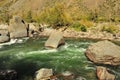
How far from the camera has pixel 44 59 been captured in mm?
47656

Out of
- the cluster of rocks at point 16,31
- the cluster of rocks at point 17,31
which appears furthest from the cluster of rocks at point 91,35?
the cluster of rocks at point 16,31

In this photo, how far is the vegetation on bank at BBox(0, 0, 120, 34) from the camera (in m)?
75.3

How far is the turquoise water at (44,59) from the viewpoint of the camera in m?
41.5

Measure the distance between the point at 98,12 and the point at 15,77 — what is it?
5195cm

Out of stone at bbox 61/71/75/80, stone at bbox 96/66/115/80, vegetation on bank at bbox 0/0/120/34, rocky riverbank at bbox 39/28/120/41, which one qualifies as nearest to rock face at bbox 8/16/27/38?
rocky riverbank at bbox 39/28/120/41

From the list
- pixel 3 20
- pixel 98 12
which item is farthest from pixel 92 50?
pixel 3 20

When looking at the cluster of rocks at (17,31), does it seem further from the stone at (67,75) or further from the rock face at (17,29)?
the stone at (67,75)

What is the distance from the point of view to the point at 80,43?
196ft

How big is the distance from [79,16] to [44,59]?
3938cm

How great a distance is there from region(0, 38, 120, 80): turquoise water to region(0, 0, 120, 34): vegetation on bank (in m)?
16.4

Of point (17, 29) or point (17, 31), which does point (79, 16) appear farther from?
point (17, 31)

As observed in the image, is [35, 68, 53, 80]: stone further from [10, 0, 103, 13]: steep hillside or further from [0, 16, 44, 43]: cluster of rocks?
[10, 0, 103, 13]: steep hillside

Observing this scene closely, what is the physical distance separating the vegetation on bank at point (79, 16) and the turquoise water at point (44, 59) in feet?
53.7

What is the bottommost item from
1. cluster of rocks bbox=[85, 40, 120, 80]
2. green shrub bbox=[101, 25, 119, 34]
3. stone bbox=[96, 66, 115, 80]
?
stone bbox=[96, 66, 115, 80]
